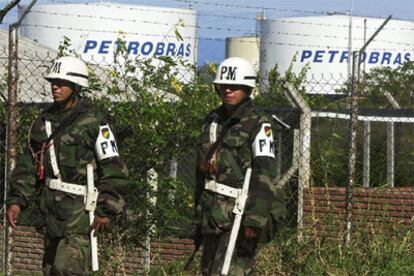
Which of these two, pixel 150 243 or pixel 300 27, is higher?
pixel 300 27

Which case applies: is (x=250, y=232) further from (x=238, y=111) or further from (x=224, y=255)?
(x=238, y=111)

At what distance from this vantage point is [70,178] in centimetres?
789

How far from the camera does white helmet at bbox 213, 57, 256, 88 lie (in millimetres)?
7891

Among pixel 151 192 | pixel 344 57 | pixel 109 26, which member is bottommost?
pixel 151 192

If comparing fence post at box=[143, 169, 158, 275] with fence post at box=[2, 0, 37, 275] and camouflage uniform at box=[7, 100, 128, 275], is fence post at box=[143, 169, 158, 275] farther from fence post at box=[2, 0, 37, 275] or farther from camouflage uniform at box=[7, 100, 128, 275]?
camouflage uniform at box=[7, 100, 128, 275]

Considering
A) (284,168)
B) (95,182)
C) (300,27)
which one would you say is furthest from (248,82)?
(300,27)

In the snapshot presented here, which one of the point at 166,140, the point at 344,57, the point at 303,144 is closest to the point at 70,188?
the point at 166,140

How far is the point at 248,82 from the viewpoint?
7906 millimetres

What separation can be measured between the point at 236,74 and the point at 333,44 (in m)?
43.2

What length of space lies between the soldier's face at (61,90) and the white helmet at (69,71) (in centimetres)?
3

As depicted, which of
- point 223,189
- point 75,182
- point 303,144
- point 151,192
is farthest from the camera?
point 303,144

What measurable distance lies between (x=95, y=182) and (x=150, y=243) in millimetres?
2750

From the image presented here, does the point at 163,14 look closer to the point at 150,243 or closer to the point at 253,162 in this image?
the point at 150,243

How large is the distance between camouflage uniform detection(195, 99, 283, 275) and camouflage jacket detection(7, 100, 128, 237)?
1.71ft
